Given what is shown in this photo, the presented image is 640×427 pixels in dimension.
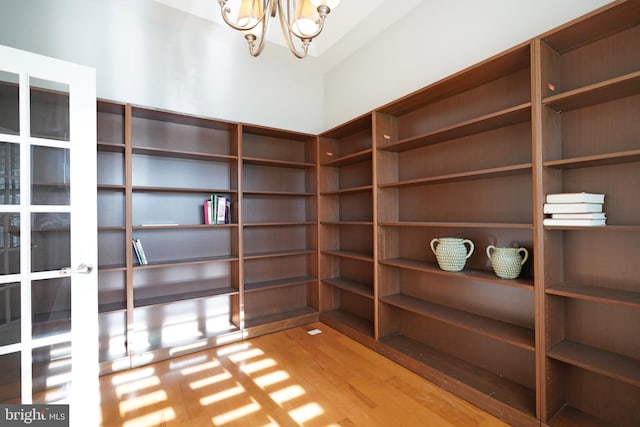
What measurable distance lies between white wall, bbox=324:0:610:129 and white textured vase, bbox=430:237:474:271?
1.33 m

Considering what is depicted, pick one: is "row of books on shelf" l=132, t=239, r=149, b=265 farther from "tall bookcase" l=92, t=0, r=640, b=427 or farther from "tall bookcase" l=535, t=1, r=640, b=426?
"tall bookcase" l=535, t=1, r=640, b=426

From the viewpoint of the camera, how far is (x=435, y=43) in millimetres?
2379

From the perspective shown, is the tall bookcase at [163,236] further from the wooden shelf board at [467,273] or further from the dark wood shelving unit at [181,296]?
the wooden shelf board at [467,273]

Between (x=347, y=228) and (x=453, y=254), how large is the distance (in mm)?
1399

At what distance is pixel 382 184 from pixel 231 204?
4.91ft

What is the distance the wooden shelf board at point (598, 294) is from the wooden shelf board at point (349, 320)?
1.52m

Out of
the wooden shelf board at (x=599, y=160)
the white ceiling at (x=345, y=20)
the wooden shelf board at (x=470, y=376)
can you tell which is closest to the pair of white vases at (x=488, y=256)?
the wooden shelf board at (x=599, y=160)

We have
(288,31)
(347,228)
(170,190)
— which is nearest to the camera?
(288,31)

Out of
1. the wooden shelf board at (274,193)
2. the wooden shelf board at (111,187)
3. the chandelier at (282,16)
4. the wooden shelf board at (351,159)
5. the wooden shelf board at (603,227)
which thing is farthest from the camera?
the wooden shelf board at (274,193)

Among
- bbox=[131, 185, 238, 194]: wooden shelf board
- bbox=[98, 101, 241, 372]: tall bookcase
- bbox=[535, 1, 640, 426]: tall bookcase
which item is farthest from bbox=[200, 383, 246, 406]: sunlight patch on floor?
bbox=[535, 1, 640, 426]: tall bookcase

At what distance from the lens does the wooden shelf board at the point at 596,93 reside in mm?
1284

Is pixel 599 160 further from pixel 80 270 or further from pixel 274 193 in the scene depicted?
pixel 80 270

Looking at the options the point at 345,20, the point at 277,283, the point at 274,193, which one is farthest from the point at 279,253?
the point at 345,20

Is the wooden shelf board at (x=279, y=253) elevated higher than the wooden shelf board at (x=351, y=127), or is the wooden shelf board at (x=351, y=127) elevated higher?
the wooden shelf board at (x=351, y=127)
